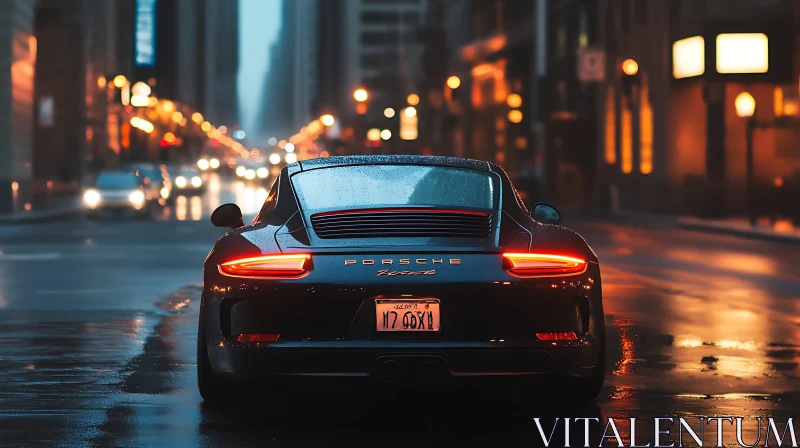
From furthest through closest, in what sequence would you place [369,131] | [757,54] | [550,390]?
[369,131] < [757,54] < [550,390]

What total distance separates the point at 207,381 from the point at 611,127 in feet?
150

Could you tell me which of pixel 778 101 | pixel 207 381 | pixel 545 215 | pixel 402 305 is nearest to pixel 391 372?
pixel 402 305

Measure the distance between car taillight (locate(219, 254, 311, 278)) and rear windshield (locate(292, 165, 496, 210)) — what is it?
2.18 ft

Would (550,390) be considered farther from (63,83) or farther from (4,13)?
(63,83)

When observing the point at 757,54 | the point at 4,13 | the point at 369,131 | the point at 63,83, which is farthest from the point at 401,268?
the point at 369,131

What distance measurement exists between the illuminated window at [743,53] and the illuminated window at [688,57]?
1.75 ft

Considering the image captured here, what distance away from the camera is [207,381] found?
792cm

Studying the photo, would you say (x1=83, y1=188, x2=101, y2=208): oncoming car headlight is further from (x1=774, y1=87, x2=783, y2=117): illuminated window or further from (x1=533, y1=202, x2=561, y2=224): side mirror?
(x1=533, y1=202, x2=561, y2=224): side mirror

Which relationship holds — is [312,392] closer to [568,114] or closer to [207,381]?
[207,381]

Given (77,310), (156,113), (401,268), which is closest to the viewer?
(401,268)

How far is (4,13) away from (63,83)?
86.2 feet

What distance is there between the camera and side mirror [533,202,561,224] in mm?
9133

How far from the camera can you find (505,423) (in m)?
7.69

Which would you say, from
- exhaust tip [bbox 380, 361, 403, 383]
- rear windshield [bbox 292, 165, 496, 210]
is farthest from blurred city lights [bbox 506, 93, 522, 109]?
exhaust tip [bbox 380, 361, 403, 383]
